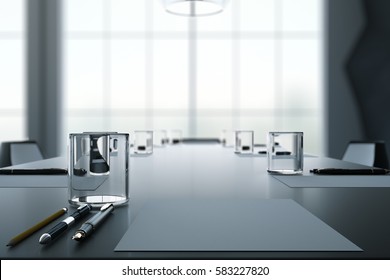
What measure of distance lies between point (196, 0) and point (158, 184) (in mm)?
2200

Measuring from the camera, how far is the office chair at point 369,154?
7.92 ft

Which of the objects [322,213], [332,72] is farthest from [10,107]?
[322,213]

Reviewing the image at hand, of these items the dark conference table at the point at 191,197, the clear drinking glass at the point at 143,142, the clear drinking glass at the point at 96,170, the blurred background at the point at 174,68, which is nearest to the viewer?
the dark conference table at the point at 191,197

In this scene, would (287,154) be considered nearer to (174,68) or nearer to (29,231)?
(29,231)

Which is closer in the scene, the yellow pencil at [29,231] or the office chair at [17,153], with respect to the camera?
the yellow pencil at [29,231]

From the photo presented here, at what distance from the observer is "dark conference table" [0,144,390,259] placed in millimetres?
463

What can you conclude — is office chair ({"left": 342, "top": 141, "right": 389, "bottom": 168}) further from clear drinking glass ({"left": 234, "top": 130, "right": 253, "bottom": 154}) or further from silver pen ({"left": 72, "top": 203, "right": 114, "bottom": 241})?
silver pen ({"left": 72, "top": 203, "right": 114, "bottom": 241})

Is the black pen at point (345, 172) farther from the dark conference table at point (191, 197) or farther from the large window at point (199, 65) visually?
the large window at point (199, 65)

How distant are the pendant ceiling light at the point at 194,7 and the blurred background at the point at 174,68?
296 centimetres

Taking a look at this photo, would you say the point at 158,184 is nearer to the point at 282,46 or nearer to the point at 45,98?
the point at 45,98

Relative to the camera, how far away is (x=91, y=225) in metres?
0.55

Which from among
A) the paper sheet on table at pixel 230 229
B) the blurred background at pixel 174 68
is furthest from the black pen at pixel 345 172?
the blurred background at pixel 174 68

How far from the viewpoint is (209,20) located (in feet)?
21.7

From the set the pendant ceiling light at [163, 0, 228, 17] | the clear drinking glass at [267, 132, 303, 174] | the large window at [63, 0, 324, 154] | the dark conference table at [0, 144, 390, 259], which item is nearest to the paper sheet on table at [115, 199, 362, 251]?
the dark conference table at [0, 144, 390, 259]
